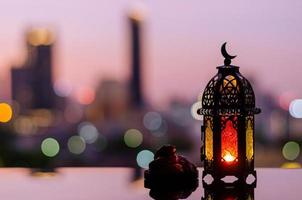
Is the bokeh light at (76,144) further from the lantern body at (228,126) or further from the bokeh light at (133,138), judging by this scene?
the lantern body at (228,126)

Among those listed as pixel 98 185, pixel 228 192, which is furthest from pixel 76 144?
pixel 228 192

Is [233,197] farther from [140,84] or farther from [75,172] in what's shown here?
[140,84]

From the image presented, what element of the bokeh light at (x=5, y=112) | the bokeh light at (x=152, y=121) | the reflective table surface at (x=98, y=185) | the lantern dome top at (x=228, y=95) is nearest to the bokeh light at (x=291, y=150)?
the bokeh light at (x=152, y=121)

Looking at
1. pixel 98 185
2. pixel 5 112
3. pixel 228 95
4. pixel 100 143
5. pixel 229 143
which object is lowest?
pixel 100 143

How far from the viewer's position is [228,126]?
1.90 m

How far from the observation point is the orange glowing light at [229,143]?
188cm

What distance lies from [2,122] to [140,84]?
25.3 feet

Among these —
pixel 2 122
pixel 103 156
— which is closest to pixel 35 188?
pixel 2 122

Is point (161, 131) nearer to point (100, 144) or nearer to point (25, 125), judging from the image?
point (100, 144)

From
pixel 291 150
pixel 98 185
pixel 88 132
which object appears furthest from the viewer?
pixel 88 132

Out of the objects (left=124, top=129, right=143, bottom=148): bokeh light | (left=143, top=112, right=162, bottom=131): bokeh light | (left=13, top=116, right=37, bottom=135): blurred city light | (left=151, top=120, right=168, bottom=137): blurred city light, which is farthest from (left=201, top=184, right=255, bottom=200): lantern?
(left=143, top=112, right=162, bottom=131): bokeh light

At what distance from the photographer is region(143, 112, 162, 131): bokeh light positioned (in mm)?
30384

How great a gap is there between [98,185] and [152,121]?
2900cm

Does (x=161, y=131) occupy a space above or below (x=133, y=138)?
above
